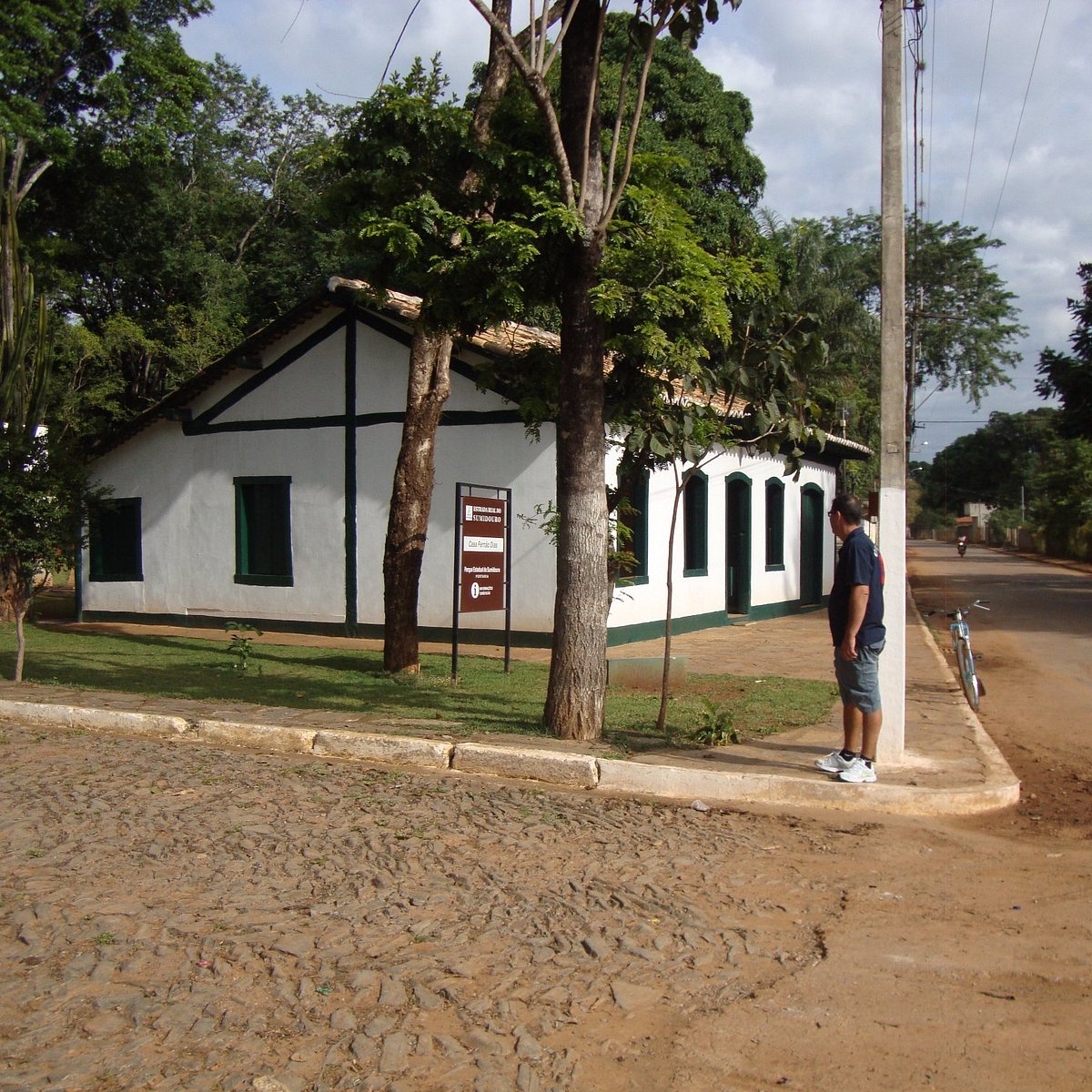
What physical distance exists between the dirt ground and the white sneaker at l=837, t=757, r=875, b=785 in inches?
14.6

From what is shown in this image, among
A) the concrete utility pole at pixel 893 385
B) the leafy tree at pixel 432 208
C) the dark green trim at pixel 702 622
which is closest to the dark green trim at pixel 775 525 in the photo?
the dark green trim at pixel 702 622

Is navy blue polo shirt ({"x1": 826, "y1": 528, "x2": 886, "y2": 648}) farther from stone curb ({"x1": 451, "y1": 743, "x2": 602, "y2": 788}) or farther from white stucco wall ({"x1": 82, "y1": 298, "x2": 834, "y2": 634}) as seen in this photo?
white stucco wall ({"x1": 82, "y1": 298, "x2": 834, "y2": 634})

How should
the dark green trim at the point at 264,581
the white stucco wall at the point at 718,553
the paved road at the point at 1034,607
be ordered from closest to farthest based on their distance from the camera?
the paved road at the point at 1034,607
the white stucco wall at the point at 718,553
the dark green trim at the point at 264,581

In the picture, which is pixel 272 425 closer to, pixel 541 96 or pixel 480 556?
pixel 480 556

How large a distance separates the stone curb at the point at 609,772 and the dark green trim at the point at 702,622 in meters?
5.99

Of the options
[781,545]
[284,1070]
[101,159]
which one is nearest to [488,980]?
[284,1070]

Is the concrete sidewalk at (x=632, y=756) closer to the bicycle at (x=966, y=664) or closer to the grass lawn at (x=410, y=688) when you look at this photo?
the bicycle at (x=966, y=664)

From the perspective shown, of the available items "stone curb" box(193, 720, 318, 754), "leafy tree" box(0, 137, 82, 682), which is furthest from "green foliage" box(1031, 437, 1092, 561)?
"stone curb" box(193, 720, 318, 754)

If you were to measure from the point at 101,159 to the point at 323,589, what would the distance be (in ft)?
47.8

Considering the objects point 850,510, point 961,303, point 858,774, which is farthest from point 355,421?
point 961,303

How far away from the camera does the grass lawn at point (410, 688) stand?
840 cm

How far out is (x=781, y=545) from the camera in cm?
2025

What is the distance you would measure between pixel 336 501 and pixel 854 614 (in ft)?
36.2

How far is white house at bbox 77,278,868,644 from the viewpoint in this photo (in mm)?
14508
